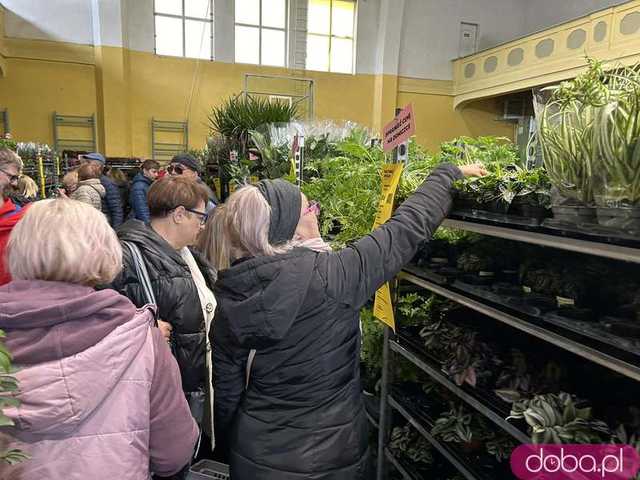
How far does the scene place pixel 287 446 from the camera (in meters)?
1.36

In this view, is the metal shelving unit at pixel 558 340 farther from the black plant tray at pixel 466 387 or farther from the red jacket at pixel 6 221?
the red jacket at pixel 6 221

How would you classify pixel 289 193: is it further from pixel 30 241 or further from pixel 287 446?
pixel 287 446

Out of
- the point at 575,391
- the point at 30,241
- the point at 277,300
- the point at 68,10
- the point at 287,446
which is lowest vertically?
the point at 287,446

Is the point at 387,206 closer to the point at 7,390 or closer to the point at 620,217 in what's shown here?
the point at 620,217

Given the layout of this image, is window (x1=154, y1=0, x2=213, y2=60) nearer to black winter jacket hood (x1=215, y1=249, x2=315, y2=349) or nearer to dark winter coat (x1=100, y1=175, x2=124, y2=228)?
dark winter coat (x1=100, y1=175, x2=124, y2=228)

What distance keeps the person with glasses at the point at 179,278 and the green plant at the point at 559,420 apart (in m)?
1.13

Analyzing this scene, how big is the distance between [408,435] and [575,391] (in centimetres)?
74

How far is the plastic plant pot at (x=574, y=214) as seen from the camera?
3.30 feet

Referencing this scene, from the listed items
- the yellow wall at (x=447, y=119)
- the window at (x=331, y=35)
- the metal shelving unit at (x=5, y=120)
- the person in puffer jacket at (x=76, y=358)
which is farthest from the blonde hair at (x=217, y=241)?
the yellow wall at (x=447, y=119)

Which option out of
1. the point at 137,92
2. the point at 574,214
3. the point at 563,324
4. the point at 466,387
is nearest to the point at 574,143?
the point at 574,214

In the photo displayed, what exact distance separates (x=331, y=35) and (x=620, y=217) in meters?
12.8

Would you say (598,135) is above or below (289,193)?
above

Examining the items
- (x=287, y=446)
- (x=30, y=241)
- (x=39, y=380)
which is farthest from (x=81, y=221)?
(x=287, y=446)

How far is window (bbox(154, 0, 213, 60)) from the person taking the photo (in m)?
11.4
